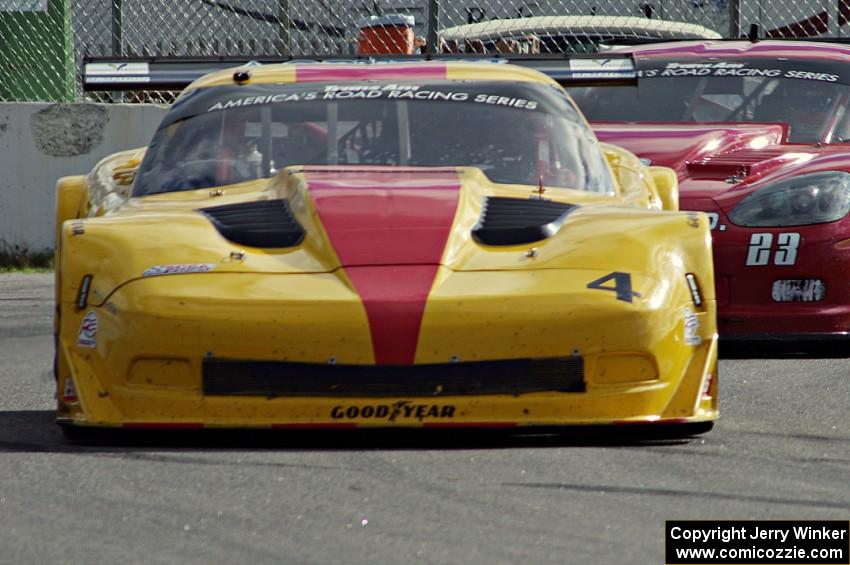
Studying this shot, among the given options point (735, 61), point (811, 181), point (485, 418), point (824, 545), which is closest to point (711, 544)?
point (824, 545)

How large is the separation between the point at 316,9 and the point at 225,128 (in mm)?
5989

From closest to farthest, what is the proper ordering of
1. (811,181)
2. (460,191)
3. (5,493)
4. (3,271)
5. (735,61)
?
(5,493) → (460,191) → (811,181) → (735,61) → (3,271)

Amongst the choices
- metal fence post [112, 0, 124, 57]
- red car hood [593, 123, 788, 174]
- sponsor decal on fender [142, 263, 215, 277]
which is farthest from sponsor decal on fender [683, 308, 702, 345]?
metal fence post [112, 0, 124, 57]

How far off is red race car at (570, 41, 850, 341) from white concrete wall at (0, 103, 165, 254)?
3576 millimetres

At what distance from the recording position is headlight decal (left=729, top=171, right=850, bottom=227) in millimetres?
6617

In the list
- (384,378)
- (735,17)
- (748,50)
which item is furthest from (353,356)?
(735,17)

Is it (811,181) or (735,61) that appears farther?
(735,61)

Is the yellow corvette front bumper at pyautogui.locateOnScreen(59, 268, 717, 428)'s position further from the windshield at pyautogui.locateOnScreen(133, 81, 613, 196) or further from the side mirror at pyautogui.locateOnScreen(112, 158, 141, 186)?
the side mirror at pyautogui.locateOnScreen(112, 158, 141, 186)

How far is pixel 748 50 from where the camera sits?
859cm

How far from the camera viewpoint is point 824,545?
353cm

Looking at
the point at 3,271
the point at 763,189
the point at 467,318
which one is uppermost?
the point at 467,318

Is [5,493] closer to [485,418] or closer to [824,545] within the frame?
[485,418]

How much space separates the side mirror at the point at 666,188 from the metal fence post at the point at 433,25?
5.28 metres

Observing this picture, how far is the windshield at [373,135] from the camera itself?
5.61 m
